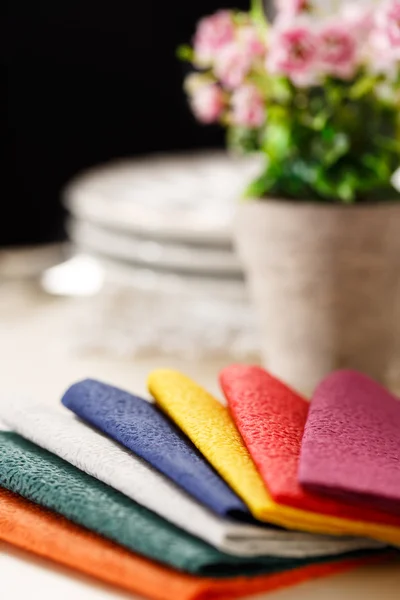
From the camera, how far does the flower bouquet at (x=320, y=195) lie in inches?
35.9

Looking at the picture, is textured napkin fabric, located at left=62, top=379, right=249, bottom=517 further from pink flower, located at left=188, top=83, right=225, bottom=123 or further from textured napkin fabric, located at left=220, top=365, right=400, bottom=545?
pink flower, located at left=188, top=83, right=225, bottom=123

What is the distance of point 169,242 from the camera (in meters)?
1.29

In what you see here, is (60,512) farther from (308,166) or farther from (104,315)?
(104,315)

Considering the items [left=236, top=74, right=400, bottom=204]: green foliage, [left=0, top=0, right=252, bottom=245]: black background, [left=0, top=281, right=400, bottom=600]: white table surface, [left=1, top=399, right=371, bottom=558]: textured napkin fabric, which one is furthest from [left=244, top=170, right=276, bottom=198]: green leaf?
[left=0, top=0, right=252, bottom=245]: black background

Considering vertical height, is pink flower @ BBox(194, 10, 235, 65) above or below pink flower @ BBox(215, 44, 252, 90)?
above

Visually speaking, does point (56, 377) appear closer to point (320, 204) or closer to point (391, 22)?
point (320, 204)

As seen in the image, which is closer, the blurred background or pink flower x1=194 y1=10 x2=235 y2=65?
pink flower x1=194 y1=10 x2=235 y2=65

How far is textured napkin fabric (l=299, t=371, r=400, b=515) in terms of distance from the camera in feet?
1.77

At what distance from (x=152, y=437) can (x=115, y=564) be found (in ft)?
0.40

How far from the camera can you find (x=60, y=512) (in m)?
0.61

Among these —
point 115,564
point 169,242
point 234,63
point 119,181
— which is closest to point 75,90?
point 119,181

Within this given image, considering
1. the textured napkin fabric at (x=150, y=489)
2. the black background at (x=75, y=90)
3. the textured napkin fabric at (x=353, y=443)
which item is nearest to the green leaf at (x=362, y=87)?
the textured napkin fabric at (x=353, y=443)

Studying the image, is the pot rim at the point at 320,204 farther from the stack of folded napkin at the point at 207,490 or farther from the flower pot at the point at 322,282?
the stack of folded napkin at the point at 207,490

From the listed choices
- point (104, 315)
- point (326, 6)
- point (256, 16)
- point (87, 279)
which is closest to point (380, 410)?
point (256, 16)
